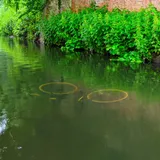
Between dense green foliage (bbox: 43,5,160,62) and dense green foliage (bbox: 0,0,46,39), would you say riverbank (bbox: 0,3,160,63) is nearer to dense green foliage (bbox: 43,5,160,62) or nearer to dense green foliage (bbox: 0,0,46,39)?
dense green foliage (bbox: 43,5,160,62)

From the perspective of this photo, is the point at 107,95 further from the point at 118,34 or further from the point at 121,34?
the point at 118,34

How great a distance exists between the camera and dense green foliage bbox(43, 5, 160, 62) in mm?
8781

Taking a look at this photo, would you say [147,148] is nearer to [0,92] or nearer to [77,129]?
[77,129]

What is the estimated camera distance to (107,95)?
19.2 ft

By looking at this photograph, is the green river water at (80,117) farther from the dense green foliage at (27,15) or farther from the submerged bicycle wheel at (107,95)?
the dense green foliage at (27,15)

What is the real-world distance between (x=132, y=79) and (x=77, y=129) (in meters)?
3.36

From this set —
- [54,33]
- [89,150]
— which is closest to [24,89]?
[89,150]

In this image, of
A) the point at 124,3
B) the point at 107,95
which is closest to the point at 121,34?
the point at 124,3

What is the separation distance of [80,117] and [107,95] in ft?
4.28

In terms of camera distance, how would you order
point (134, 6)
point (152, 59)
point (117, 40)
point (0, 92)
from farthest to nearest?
point (134, 6), point (117, 40), point (152, 59), point (0, 92)

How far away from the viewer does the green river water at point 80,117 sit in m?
3.58

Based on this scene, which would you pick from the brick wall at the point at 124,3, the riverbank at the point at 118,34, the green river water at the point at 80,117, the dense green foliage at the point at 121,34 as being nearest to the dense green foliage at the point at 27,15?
the brick wall at the point at 124,3

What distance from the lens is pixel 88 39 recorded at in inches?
447

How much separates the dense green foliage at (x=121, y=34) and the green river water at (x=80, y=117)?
1195 millimetres
